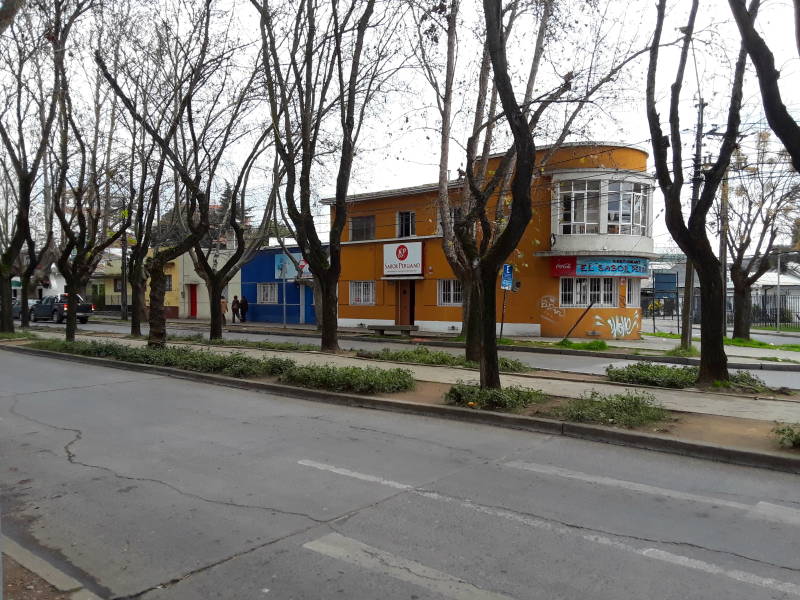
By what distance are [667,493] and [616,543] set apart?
137cm

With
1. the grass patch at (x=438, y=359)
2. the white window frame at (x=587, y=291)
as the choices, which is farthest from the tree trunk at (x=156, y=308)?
the white window frame at (x=587, y=291)

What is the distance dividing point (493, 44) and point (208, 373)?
7994 mm

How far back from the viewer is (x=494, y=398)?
8.58 metres

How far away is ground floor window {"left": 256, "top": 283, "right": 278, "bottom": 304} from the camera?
3588 cm

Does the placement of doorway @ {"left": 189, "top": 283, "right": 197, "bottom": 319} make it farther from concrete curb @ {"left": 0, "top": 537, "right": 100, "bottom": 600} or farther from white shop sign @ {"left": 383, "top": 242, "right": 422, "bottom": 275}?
concrete curb @ {"left": 0, "top": 537, "right": 100, "bottom": 600}

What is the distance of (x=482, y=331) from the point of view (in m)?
9.52

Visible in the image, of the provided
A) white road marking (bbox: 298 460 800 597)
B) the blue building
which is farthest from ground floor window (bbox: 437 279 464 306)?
white road marking (bbox: 298 460 800 597)

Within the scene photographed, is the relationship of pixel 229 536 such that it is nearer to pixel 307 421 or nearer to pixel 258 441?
pixel 258 441

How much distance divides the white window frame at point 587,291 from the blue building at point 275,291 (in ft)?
43.8

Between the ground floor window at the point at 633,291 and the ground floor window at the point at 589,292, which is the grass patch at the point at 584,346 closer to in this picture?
the ground floor window at the point at 589,292

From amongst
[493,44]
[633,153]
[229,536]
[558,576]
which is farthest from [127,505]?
[633,153]

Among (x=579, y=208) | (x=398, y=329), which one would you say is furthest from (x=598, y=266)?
(x=398, y=329)

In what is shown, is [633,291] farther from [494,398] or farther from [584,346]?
[494,398]

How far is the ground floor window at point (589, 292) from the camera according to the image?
24.7m
